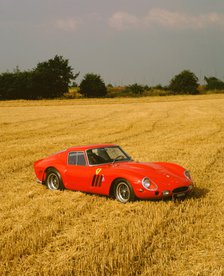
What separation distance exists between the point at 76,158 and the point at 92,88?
195 ft

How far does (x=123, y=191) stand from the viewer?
8562 millimetres

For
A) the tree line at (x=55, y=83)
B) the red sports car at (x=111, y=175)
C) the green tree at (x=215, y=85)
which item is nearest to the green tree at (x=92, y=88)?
the tree line at (x=55, y=83)

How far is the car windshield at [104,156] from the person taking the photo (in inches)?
375

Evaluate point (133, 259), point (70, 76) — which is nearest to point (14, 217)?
point (133, 259)

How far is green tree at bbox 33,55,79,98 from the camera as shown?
2596 inches

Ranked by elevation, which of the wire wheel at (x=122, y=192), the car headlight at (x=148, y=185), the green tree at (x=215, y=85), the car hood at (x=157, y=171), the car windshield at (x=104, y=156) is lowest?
the wire wheel at (x=122, y=192)

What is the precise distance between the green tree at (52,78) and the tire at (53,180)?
5658 cm

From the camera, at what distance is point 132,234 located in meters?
6.41

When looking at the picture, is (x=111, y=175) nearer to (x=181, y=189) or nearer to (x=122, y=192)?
(x=122, y=192)

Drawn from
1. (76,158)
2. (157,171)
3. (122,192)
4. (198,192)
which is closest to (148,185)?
(157,171)

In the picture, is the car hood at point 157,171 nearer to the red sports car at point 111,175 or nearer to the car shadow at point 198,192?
the red sports car at point 111,175

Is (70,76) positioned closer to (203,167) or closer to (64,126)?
(64,126)

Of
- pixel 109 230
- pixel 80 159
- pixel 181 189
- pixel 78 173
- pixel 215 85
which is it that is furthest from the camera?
pixel 215 85

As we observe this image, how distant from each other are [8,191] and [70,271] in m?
5.08
